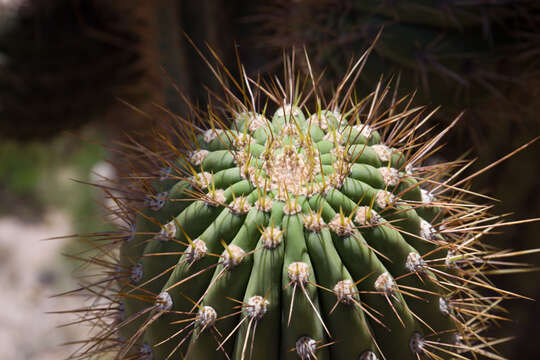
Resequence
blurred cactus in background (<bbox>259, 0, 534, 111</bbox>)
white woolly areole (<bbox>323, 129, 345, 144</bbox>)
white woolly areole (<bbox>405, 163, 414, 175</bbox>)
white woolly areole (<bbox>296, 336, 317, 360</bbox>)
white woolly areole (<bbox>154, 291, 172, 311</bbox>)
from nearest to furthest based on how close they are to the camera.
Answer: white woolly areole (<bbox>296, 336, 317, 360</bbox>), white woolly areole (<bbox>154, 291, 172, 311</bbox>), white woolly areole (<bbox>323, 129, 345, 144</bbox>), white woolly areole (<bbox>405, 163, 414, 175</bbox>), blurred cactus in background (<bbox>259, 0, 534, 111</bbox>)

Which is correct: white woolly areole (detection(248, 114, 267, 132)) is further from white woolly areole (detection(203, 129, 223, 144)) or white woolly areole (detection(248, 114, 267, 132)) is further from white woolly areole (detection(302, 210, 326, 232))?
white woolly areole (detection(302, 210, 326, 232))

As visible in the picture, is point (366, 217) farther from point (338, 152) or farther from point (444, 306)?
point (444, 306)

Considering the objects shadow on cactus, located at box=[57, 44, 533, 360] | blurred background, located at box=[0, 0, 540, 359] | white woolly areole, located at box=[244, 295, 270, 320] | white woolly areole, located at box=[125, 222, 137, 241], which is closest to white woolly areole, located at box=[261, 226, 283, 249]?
shadow on cactus, located at box=[57, 44, 533, 360]

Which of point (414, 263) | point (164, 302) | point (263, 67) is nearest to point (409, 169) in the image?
point (414, 263)

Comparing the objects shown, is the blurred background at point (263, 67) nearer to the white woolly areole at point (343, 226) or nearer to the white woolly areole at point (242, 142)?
the white woolly areole at point (242, 142)

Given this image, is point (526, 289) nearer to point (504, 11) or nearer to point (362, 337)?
point (504, 11)

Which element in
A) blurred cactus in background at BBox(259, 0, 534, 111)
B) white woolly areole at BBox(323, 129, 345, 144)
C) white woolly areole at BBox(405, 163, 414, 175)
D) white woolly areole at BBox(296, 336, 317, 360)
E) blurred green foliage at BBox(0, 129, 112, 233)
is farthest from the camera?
blurred green foliage at BBox(0, 129, 112, 233)
